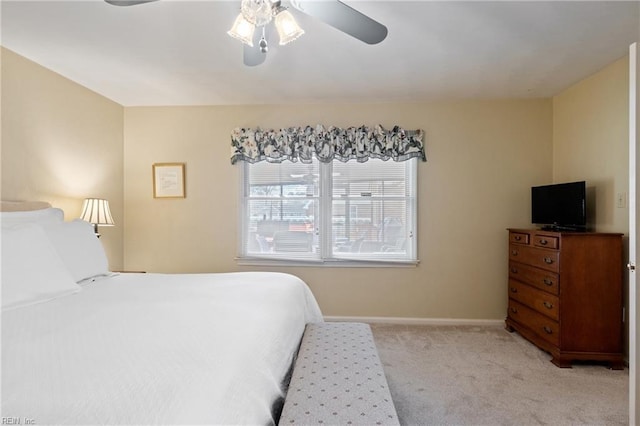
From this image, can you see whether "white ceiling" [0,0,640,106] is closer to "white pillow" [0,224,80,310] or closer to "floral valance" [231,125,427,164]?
"floral valance" [231,125,427,164]

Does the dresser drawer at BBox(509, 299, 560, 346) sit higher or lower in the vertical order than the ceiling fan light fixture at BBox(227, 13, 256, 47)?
lower

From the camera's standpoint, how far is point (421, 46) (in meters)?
2.29

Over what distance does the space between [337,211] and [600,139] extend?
239cm

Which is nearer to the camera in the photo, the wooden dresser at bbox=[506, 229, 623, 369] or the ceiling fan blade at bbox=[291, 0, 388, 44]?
the ceiling fan blade at bbox=[291, 0, 388, 44]

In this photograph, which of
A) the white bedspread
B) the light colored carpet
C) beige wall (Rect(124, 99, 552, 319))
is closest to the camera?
the white bedspread

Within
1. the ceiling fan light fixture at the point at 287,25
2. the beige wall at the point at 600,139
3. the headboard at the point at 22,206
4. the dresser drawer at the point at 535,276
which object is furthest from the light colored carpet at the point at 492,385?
the headboard at the point at 22,206

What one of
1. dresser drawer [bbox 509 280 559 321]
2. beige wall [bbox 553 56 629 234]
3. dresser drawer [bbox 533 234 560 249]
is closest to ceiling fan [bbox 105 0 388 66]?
dresser drawer [bbox 533 234 560 249]

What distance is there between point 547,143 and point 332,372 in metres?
3.36

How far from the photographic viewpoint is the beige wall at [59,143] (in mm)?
2406

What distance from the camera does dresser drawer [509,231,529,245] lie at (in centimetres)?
297

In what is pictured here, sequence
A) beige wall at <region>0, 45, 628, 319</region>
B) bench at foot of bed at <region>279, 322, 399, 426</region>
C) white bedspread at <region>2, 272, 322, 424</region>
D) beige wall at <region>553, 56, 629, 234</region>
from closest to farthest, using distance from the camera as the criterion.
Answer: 1. white bedspread at <region>2, 272, 322, 424</region>
2. bench at foot of bed at <region>279, 322, 399, 426</region>
3. beige wall at <region>553, 56, 629, 234</region>
4. beige wall at <region>0, 45, 628, 319</region>

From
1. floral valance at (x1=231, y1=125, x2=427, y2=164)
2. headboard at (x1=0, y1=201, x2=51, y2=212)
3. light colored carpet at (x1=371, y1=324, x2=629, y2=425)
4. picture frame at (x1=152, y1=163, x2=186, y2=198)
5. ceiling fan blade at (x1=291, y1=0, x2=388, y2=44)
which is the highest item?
ceiling fan blade at (x1=291, y1=0, x2=388, y2=44)

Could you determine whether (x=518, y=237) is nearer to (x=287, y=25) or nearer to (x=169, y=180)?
(x=287, y=25)

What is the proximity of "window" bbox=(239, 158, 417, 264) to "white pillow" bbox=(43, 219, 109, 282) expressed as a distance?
5.00ft
